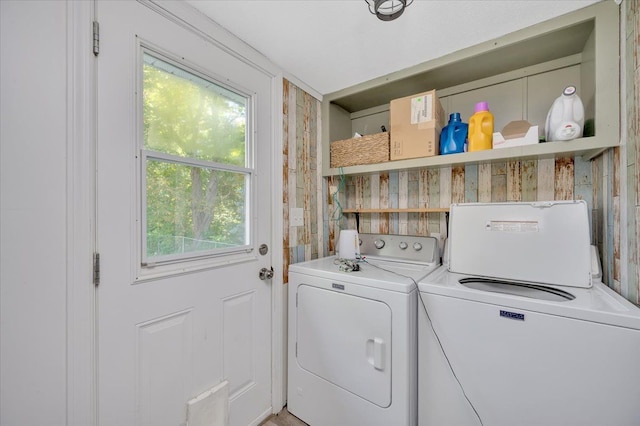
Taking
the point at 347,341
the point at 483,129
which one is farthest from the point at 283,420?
the point at 483,129

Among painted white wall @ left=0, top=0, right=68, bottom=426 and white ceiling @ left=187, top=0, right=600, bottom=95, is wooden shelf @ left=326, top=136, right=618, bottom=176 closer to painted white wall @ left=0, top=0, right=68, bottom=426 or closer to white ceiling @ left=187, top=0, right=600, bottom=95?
white ceiling @ left=187, top=0, right=600, bottom=95

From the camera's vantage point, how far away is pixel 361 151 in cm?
198

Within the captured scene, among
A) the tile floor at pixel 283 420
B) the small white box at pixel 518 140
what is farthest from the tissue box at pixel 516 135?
the tile floor at pixel 283 420

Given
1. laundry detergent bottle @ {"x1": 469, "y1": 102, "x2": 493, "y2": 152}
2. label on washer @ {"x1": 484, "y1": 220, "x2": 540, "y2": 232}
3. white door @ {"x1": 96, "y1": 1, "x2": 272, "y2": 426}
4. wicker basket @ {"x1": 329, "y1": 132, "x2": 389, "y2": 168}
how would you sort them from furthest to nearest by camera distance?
wicker basket @ {"x1": 329, "y1": 132, "x2": 389, "y2": 168} → laundry detergent bottle @ {"x1": 469, "y1": 102, "x2": 493, "y2": 152} → label on washer @ {"x1": 484, "y1": 220, "x2": 540, "y2": 232} → white door @ {"x1": 96, "y1": 1, "x2": 272, "y2": 426}

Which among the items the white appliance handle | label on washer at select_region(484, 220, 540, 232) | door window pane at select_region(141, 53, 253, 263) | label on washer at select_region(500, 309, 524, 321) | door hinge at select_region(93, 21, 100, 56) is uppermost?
door hinge at select_region(93, 21, 100, 56)

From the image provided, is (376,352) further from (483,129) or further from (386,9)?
(386,9)

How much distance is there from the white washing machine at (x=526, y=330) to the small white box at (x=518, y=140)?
0.34 m

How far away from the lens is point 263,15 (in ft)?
4.18

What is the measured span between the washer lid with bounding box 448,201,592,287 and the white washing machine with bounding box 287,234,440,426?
24 centimetres

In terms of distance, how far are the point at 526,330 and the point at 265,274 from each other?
1332 millimetres

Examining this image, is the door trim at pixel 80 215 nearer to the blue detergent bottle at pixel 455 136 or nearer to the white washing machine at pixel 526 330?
the white washing machine at pixel 526 330

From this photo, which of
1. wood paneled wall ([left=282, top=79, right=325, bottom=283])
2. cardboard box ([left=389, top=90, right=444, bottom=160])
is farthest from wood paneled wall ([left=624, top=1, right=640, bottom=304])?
wood paneled wall ([left=282, top=79, right=325, bottom=283])

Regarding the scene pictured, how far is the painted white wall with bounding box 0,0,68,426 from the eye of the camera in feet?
2.61

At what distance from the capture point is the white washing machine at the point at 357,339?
129cm
